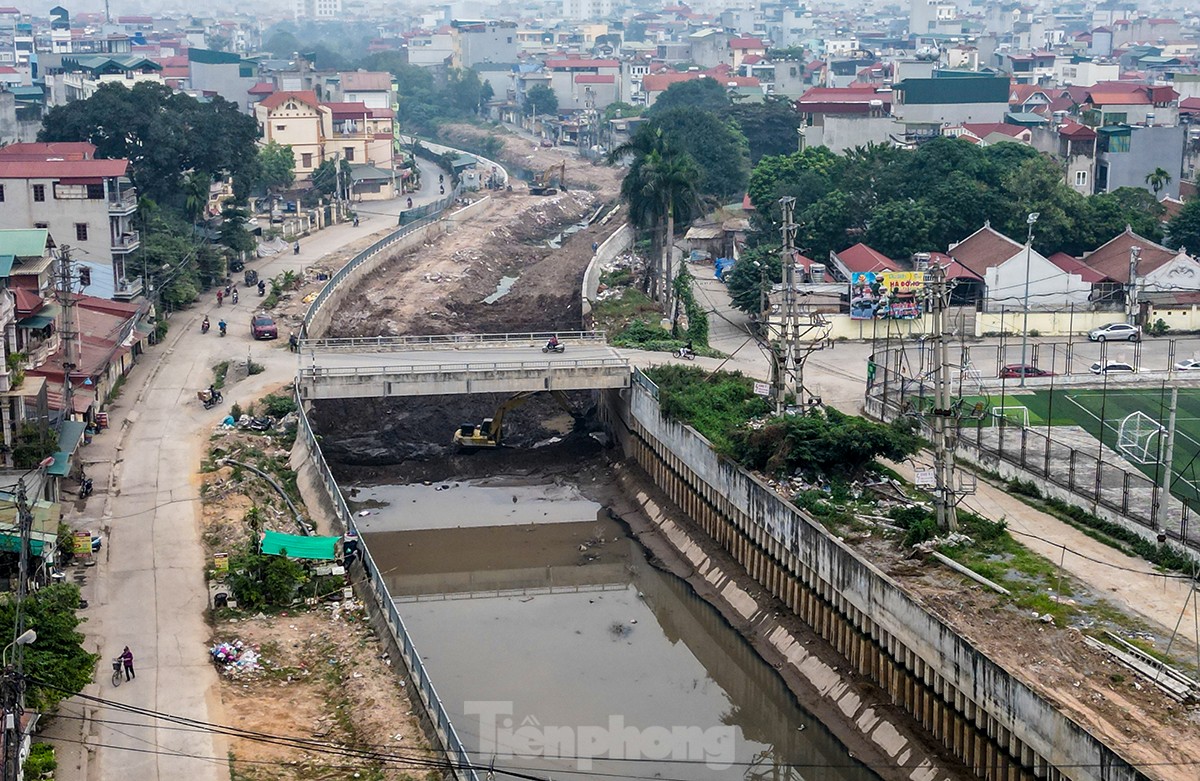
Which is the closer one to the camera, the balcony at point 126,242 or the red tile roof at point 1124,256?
the balcony at point 126,242

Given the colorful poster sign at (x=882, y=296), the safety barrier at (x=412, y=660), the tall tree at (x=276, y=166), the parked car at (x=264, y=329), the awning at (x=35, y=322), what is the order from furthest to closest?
the tall tree at (x=276, y=166)
the colorful poster sign at (x=882, y=296)
the parked car at (x=264, y=329)
the awning at (x=35, y=322)
the safety barrier at (x=412, y=660)

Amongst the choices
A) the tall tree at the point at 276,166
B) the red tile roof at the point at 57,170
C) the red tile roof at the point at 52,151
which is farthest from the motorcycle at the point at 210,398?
the tall tree at the point at 276,166

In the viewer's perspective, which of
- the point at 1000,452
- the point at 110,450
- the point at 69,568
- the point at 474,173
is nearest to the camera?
the point at 69,568

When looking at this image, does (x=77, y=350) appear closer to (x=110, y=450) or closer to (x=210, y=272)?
(x=110, y=450)

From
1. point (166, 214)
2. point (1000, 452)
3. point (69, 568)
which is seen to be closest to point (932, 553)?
point (1000, 452)

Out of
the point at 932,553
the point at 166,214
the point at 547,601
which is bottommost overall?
the point at 547,601

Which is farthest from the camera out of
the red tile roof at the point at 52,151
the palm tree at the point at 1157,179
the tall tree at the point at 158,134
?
the palm tree at the point at 1157,179

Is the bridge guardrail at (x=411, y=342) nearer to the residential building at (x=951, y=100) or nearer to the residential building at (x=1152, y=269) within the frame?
the residential building at (x=1152, y=269)
